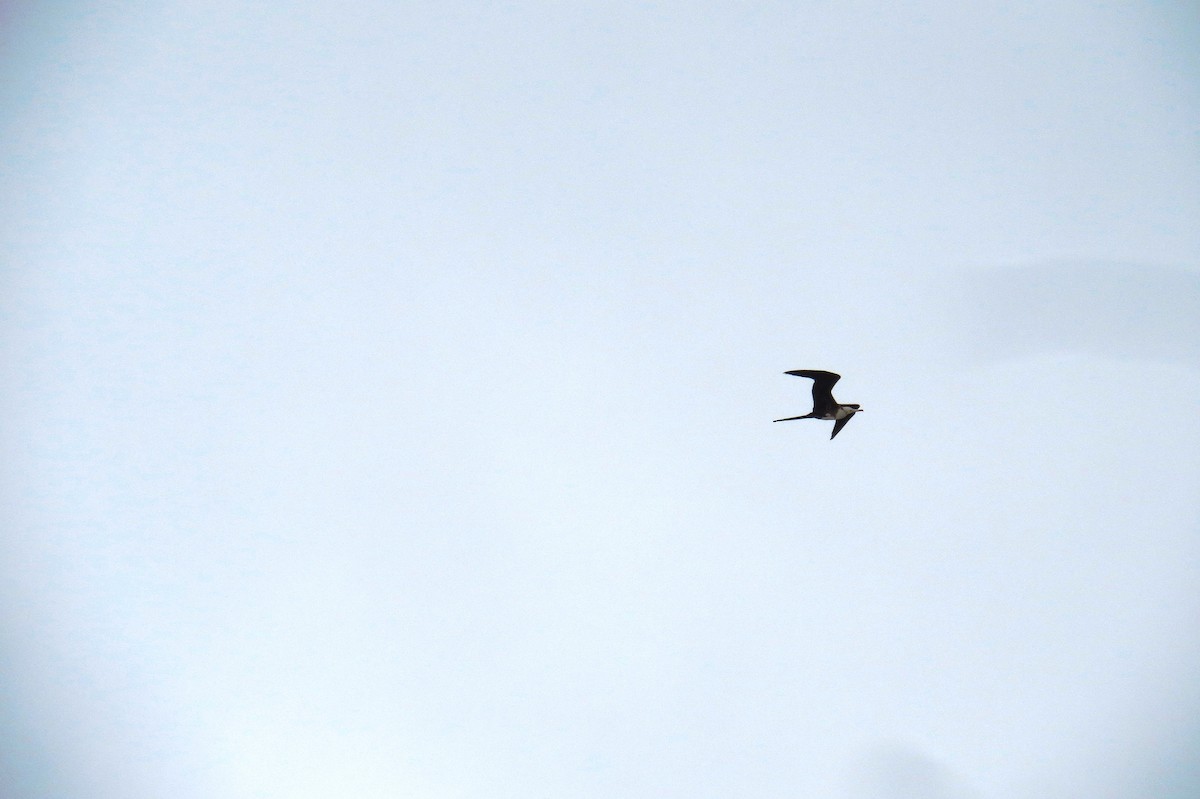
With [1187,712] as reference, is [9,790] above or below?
below

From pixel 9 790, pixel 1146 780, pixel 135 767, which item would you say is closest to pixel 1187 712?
pixel 1146 780

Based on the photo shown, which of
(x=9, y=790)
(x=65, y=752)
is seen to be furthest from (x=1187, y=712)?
(x=9, y=790)

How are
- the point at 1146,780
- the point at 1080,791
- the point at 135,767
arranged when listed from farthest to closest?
the point at 135,767 → the point at 1146,780 → the point at 1080,791

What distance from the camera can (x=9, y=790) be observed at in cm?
6800

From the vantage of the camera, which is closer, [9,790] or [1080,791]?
[1080,791]

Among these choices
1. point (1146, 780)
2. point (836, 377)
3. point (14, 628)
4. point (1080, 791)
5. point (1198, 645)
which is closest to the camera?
point (836, 377)

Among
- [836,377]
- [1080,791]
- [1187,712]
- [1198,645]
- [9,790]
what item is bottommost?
[9,790]

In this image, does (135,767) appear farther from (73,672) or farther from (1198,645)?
(1198,645)

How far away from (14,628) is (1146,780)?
10378 cm

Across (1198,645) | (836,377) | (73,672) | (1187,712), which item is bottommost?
(73,672)

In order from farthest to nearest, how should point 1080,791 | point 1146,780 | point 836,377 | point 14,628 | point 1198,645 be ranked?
point 14,628 → point 1146,780 → point 1198,645 → point 1080,791 → point 836,377

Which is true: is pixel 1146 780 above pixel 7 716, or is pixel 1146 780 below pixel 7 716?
above

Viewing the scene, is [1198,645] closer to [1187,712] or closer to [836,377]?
[1187,712]

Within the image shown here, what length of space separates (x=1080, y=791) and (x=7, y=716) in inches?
3911
